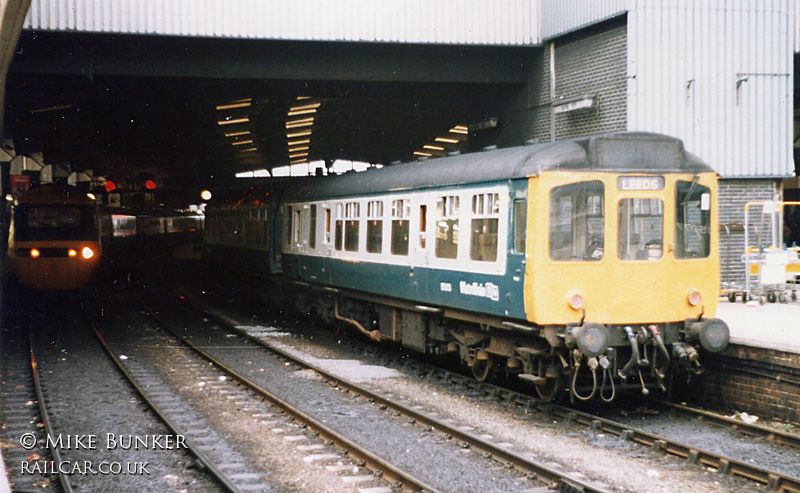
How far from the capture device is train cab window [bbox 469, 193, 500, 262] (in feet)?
32.2

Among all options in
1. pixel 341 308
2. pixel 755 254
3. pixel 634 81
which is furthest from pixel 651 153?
A: pixel 341 308

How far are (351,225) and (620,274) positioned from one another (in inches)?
249

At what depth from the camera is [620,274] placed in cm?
919

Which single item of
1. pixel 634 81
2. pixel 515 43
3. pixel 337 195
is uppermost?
pixel 515 43

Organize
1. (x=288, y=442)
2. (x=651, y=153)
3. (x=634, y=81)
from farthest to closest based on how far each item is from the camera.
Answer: (x=634, y=81) → (x=651, y=153) → (x=288, y=442)

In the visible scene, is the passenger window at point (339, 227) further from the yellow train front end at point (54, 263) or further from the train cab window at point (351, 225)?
the yellow train front end at point (54, 263)

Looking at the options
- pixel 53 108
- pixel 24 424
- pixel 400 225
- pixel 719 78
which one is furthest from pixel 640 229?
pixel 53 108

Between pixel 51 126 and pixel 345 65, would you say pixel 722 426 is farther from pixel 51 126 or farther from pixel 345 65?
pixel 51 126

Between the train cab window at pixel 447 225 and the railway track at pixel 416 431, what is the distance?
6.64 feet

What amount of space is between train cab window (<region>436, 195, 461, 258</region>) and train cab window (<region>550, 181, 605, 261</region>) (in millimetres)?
1928

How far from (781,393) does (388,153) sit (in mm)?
26082

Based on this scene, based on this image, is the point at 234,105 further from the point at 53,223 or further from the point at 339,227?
the point at 339,227

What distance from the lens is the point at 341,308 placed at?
52.1 feet

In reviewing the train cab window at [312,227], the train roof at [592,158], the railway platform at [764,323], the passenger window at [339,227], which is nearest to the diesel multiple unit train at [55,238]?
the train cab window at [312,227]
